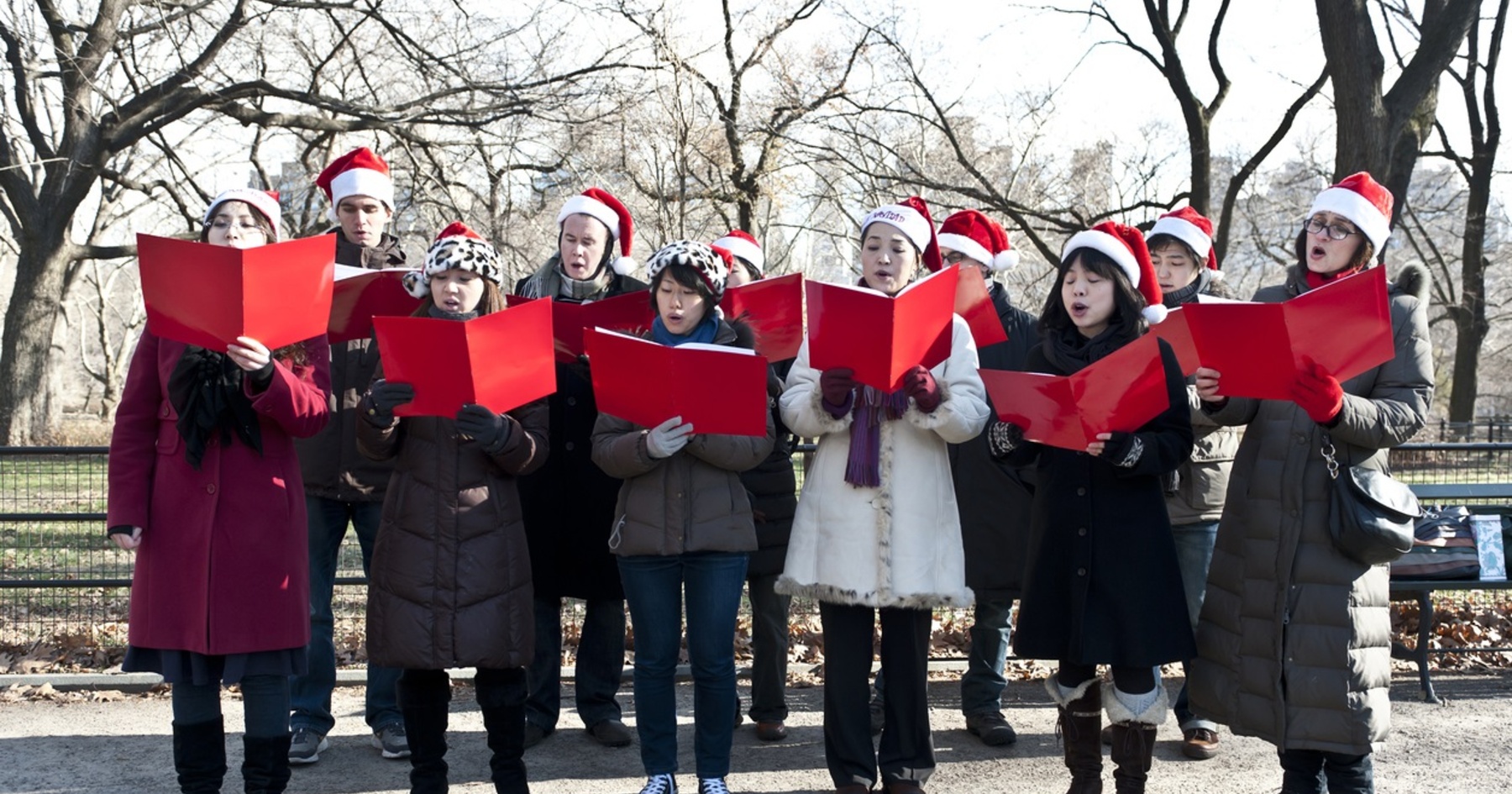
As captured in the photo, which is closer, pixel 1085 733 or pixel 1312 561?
pixel 1312 561

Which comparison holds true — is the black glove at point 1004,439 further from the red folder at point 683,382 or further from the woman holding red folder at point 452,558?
the woman holding red folder at point 452,558

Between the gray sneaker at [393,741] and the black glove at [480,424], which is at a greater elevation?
the black glove at [480,424]

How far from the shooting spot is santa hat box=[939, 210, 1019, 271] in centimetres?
558

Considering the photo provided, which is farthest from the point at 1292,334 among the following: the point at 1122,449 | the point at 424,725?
the point at 424,725

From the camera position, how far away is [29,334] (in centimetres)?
1930

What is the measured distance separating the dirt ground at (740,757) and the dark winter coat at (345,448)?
1.12 m

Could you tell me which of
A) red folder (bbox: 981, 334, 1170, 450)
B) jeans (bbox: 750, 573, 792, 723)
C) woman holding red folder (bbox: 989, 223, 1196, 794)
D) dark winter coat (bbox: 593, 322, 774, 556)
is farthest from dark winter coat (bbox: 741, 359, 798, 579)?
red folder (bbox: 981, 334, 1170, 450)

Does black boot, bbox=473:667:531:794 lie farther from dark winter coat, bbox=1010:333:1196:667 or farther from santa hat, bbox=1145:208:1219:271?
santa hat, bbox=1145:208:1219:271

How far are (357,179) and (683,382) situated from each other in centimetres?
208

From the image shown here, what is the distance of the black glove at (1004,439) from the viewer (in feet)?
14.0

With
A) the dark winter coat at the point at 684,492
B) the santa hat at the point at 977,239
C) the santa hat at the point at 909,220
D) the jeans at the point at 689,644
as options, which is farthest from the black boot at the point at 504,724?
the santa hat at the point at 977,239

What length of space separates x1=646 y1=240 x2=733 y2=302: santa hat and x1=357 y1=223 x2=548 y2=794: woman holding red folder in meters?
0.56

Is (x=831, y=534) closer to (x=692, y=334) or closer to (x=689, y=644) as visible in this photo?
(x=689, y=644)

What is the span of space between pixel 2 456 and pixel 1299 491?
6140mm
